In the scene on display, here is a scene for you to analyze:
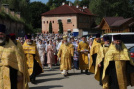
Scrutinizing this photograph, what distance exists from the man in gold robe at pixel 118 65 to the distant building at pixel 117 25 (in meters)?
36.9

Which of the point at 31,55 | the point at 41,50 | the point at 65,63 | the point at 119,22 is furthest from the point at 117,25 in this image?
the point at 31,55

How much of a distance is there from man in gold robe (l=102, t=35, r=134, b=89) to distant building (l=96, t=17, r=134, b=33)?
1453 inches

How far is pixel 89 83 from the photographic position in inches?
449

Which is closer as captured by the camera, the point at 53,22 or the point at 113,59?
the point at 113,59

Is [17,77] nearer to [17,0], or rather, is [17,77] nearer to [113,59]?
[113,59]

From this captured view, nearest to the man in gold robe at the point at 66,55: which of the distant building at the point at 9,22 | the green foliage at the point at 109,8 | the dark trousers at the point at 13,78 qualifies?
the dark trousers at the point at 13,78

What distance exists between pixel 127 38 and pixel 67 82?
852 cm

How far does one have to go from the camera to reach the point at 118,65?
782 centimetres

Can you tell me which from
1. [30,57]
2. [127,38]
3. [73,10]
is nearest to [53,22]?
[73,10]

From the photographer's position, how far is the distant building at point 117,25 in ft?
147

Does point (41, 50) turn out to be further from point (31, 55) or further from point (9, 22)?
point (9, 22)

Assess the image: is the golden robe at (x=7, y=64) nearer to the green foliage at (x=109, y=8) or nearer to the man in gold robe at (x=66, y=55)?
the man in gold robe at (x=66, y=55)

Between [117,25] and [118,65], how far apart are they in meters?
38.8

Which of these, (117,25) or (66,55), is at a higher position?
(117,25)
